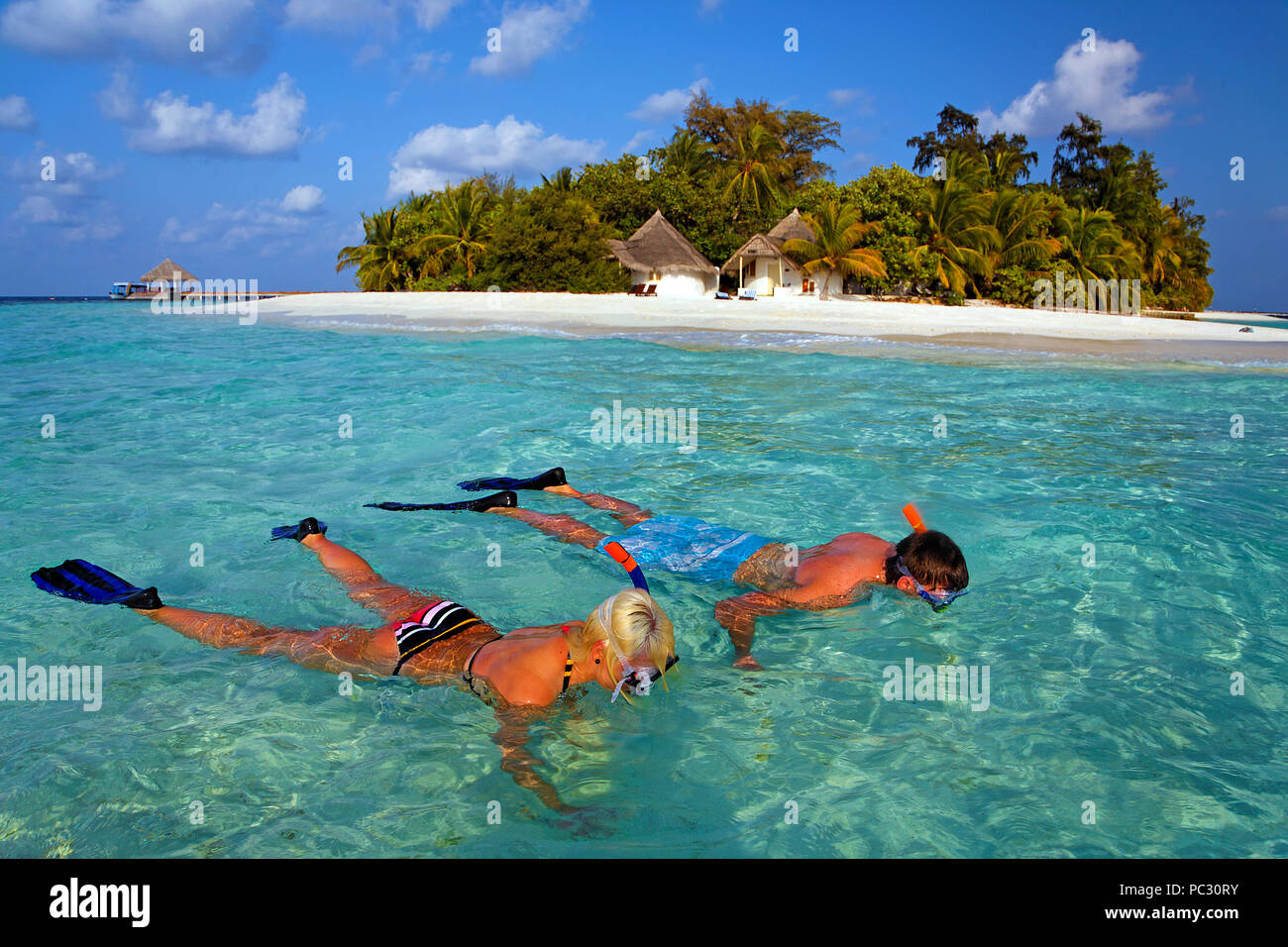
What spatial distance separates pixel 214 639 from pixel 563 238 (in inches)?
1218

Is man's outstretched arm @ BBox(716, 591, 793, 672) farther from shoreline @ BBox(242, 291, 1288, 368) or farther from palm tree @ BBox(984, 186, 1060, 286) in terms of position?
palm tree @ BBox(984, 186, 1060, 286)

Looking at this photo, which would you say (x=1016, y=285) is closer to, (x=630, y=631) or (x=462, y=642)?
(x=462, y=642)

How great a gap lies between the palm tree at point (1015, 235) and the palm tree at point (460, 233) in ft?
73.0

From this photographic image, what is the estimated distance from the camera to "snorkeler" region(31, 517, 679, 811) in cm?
291

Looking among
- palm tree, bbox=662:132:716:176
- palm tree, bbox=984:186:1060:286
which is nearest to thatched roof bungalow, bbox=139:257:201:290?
palm tree, bbox=662:132:716:176

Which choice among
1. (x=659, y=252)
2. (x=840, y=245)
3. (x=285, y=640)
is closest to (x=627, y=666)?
(x=285, y=640)

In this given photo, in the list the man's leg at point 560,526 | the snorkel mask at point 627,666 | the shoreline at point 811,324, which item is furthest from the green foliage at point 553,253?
the snorkel mask at point 627,666

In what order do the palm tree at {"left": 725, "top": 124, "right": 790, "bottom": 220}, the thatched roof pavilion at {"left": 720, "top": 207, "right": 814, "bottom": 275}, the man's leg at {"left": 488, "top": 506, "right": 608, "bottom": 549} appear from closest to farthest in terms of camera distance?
the man's leg at {"left": 488, "top": 506, "right": 608, "bottom": 549} → the thatched roof pavilion at {"left": 720, "top": 207, "right": 814, "bottom": 275} → the palm tree at {"left": 725, "top": 124, "right": 790, "bottom": 220}

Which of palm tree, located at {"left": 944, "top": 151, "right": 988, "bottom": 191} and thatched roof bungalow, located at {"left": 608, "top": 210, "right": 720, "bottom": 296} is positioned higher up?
palm tree, located at {"left": 944, "top": 151, "right": 988, "bottom": 191}

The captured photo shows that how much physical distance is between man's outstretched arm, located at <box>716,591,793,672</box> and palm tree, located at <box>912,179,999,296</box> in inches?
1217

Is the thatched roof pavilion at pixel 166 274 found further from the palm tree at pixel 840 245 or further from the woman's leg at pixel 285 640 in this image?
the woman's leg at pixel 285 640

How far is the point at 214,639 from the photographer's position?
392 centimetres

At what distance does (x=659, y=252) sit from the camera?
3475 centimetres

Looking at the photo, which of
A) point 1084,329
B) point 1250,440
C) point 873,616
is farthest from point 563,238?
point 873,616
